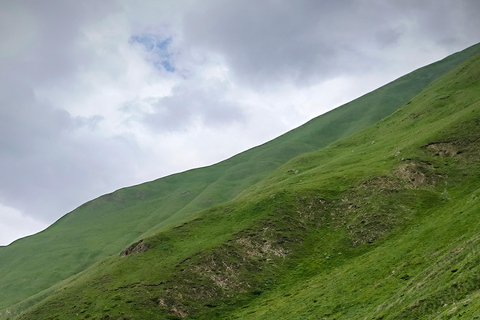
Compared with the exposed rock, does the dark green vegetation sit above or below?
below

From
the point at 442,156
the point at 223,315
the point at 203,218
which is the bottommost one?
the point at 223,315

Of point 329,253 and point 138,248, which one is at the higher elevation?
point 138,248

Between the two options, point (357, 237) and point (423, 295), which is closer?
point (423, 295)

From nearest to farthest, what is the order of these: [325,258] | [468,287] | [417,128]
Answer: [468,287]
[325,258]
[417,128]

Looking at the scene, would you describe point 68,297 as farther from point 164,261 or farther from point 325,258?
point 325,258

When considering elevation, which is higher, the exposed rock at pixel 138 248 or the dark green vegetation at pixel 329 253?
the exposed rock at pixel 138 248

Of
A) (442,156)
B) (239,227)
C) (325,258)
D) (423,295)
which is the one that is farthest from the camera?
(442,156)

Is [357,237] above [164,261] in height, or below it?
below

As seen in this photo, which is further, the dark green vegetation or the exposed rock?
the exposed rock

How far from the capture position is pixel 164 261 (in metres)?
69.1

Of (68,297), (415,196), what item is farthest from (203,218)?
(415,196)

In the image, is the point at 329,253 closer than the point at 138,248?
Yes

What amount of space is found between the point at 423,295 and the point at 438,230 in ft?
75.5

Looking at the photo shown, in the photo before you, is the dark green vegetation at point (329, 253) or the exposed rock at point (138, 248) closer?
the dark green vegetation at point (329, 253)
